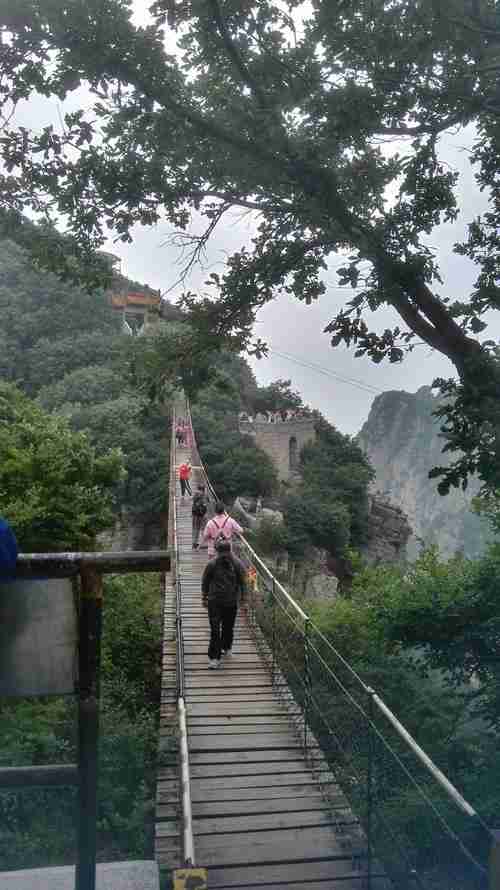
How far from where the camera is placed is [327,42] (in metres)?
5.18

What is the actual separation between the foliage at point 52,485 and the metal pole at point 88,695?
855 cm

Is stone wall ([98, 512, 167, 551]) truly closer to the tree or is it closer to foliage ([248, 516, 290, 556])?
foliage ([248, 516, 290, 556])

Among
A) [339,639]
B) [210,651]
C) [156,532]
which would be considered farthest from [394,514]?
[210,651]

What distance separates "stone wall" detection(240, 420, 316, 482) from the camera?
40031 millimetres

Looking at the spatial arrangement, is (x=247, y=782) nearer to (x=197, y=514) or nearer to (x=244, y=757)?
(x=244, y=757)

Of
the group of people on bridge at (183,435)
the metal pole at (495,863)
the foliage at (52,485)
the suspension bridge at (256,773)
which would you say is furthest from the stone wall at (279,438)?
the metal pole at (495,863)

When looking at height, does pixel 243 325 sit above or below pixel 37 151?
below

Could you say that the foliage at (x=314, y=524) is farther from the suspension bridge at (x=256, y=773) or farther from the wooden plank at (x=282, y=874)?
the wooden plank at (x=282, y=874)

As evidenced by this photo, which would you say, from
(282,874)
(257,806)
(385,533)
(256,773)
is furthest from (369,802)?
(385,533)

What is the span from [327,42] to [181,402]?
36.8 metres

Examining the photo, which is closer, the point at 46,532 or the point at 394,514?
the point at 46,532

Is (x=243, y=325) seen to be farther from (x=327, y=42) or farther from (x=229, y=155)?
(x=327, y=42)

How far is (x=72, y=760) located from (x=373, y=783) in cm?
355

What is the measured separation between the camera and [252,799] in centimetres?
530
